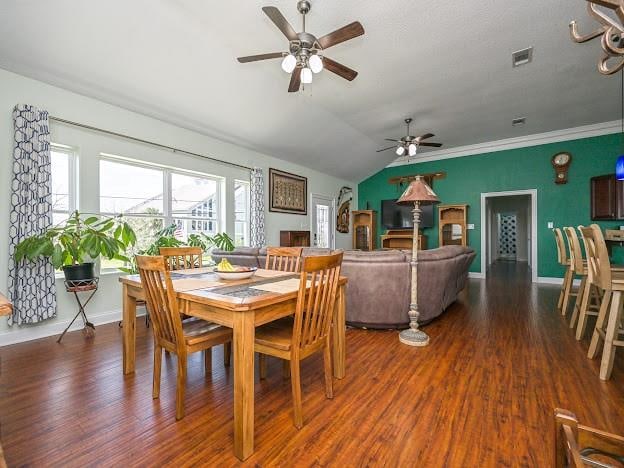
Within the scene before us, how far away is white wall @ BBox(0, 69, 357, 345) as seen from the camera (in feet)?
9.26

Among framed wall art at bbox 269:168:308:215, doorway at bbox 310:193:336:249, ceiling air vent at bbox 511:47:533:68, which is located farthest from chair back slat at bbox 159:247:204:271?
doorway at bbox 310:193:336:249

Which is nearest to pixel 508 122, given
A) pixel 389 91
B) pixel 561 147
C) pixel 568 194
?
pixel 561 147

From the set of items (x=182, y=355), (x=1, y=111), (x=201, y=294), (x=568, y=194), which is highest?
(x=1, y=111)

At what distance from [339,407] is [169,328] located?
1104 mm

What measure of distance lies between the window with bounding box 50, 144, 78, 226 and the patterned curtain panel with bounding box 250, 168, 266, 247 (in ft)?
8.45

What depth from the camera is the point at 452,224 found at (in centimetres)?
721

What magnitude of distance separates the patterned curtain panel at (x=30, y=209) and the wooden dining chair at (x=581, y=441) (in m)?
3.98

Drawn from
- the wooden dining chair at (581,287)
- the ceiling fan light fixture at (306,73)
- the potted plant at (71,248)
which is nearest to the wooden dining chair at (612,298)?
the wooden dining chair at (581,287)

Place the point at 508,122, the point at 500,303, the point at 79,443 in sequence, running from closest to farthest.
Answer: the point at 79,443
the point at 500,303
the point at 508,122

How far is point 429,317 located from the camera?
126 inches

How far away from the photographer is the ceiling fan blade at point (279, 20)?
213 cm

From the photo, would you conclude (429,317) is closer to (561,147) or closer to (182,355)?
(182,355)

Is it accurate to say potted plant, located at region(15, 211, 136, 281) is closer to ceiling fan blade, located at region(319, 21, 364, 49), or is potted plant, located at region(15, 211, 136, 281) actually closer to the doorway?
ceiling fan blade, located at region(319, 21, 364, 49)

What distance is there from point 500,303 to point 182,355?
14.3 ft
